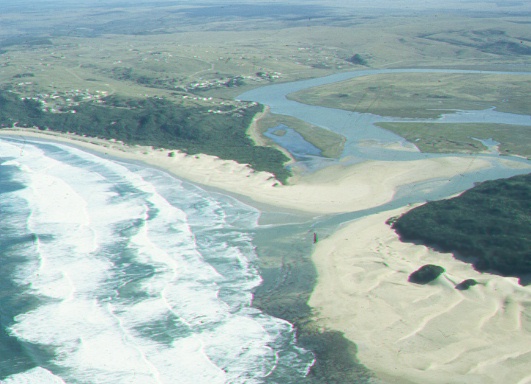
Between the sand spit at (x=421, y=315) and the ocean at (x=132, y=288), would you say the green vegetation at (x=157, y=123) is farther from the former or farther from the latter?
the sand spit at (x=421, y=315)

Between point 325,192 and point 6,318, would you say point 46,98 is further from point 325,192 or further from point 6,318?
point 6,318

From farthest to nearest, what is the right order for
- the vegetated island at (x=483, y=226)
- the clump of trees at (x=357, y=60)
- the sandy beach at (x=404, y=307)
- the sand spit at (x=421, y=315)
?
the clump of trees at (x=357, y=60) < the vegetated island at (x=483, y=226) < the sandy beach at (x=404, y=307) < the sand spit at (x=421, y=315)

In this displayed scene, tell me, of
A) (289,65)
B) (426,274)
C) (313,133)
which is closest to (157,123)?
(313,133)

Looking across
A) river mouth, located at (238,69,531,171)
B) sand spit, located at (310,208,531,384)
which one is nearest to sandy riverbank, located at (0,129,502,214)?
river mouth, located at (238,69,531,171)

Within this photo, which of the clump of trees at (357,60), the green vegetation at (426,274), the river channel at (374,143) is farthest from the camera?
the clump of trees at (357,60)

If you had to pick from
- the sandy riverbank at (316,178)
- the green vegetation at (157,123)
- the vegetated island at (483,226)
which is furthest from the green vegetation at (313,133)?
the vegetated island at (483,226)

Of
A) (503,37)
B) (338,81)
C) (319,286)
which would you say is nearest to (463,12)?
(503,37)

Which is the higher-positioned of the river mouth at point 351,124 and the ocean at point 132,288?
the ocean at point 132,288

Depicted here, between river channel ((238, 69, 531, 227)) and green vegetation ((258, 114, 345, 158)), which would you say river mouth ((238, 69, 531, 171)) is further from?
green vegetation ((258, 114, 345, 158))
